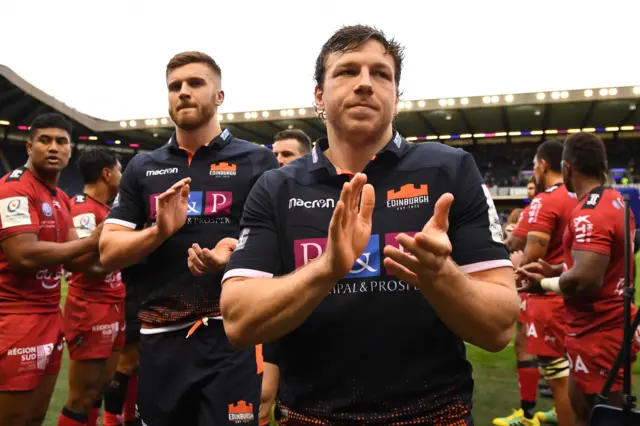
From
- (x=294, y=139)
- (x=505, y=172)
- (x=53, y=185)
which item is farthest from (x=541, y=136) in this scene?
(x=53, y=185)

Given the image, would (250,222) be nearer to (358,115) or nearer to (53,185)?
(358,115)

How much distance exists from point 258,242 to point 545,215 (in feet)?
11.3

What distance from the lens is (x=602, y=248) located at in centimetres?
309

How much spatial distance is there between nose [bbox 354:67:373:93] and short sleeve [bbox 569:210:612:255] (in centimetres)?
225

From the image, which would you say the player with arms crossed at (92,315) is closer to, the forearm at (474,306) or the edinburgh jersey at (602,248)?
the forearm at (474,306)

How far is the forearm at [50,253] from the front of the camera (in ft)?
10.4

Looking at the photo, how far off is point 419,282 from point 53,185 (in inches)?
137

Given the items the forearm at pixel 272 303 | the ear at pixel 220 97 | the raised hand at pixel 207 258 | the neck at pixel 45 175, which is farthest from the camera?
the neck at pixel 45 175

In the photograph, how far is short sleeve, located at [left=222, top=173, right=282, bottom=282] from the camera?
1520mm

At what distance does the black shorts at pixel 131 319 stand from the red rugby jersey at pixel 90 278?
41 centimetres

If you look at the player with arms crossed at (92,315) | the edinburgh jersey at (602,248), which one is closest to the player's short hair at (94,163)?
the player with arms crossed at (92,315)

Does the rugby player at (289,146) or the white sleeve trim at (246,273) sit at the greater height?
the rugby player at (289,146)

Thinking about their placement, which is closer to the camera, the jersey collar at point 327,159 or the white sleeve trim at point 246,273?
the white sleeve trim at point 246,273

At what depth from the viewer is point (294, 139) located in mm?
5070
